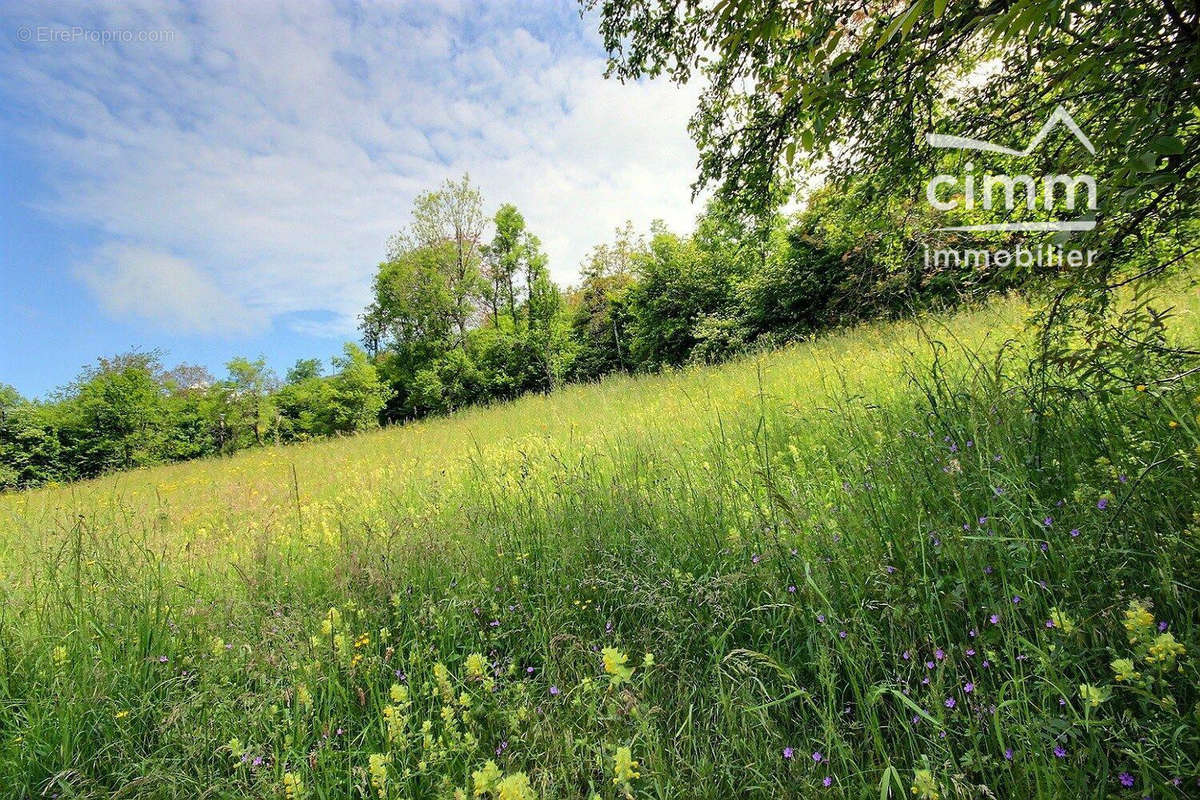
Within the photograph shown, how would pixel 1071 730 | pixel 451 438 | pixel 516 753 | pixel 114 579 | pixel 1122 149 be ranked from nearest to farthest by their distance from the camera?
pixel 1071 730, pixel 516 753, pixel 1122 149, pixel 114 579, pixel 451 438

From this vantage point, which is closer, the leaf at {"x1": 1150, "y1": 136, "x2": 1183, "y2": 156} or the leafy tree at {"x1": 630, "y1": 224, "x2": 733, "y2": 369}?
the leaf at {"x1": 1150, "y1": 136, "x2": 1183, "y2": 156}

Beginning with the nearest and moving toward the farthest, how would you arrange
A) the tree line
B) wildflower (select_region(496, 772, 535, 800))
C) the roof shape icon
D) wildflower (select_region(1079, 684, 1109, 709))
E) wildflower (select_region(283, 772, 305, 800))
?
wildflower (select_region(496, 772, 535, 800)) → wildflower (select_region(1079, 684, 1109, 709)) → wildflower (select_region(283, 772, 305, 800)) → the roof shape icon → the tree line

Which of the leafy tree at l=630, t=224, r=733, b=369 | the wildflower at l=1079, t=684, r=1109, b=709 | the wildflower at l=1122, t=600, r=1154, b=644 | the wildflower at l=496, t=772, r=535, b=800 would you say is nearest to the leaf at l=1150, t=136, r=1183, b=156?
the wildflower at l=1122, t=600, r=1154, b=644

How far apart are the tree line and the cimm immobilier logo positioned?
7165 mm

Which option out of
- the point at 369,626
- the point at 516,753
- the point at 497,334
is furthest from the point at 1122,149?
the point at 497,334

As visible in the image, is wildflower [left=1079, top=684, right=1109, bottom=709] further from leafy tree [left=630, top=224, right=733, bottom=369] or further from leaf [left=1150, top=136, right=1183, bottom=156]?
leafy tree [left=630, top=224, right=733, bottom=369]

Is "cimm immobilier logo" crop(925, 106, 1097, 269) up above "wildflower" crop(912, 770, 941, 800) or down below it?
above

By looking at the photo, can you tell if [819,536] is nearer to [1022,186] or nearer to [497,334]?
[1022,186]

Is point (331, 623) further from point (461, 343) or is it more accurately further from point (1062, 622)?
point (461, 343)

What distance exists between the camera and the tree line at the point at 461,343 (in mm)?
13383

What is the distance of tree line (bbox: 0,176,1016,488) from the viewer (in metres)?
13.4

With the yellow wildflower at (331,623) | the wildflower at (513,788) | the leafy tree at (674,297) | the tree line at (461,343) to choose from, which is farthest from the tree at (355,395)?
the wildflower at (513,788)

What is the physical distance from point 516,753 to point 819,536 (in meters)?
1.50

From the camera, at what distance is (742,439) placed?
3941 mm
